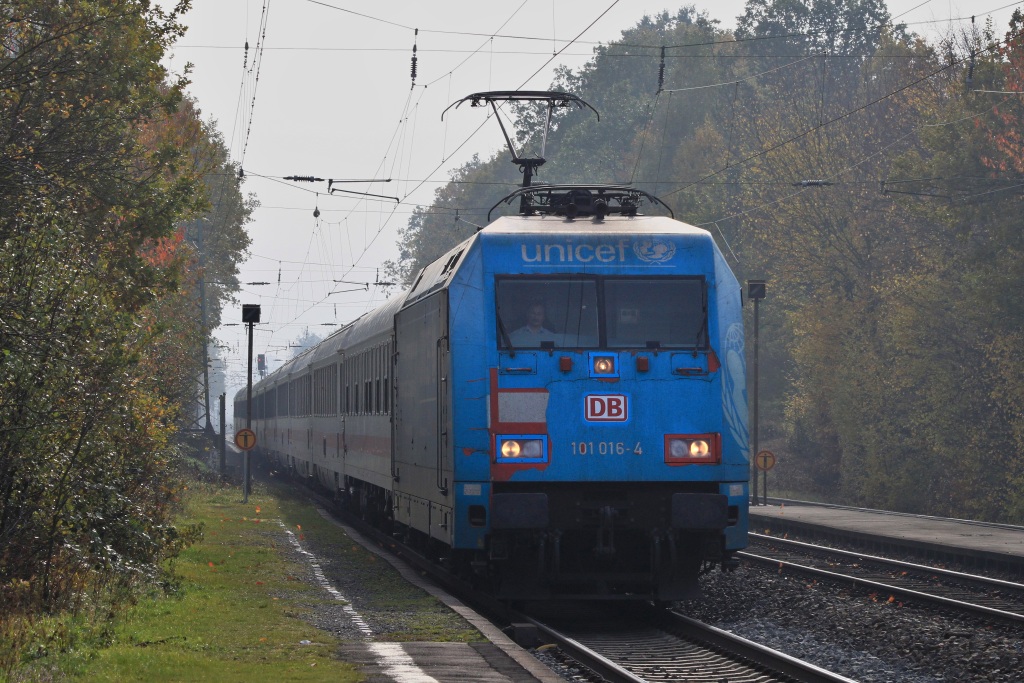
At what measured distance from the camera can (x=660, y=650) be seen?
1183cm

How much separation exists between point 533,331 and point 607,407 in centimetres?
98

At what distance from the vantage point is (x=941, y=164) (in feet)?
130

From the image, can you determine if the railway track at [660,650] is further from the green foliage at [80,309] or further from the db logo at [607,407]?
the green foliage at [80,309]

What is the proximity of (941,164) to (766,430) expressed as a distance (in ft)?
80.3

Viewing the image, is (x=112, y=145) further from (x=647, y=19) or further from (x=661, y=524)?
(x=647, y=19)

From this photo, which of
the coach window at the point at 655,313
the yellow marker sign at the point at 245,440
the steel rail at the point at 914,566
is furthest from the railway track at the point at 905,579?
the yellow marker sign at the point at 245,440

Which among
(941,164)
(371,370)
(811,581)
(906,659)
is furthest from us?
(941,164)

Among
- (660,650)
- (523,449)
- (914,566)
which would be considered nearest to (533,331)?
(523,449)

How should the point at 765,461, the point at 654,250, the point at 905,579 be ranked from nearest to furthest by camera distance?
the point at 654,250
the point at 905,579
the point at 765,461

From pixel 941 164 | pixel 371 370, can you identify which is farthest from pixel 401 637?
pixel 941 164

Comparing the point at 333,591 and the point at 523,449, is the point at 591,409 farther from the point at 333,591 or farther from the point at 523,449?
the point at 333,591

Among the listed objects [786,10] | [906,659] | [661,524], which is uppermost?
[786,10]

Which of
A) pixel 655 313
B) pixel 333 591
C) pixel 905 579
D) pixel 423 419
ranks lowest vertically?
pixel 905 579

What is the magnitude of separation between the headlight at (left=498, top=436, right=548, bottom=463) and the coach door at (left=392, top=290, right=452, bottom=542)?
0.63 meters
